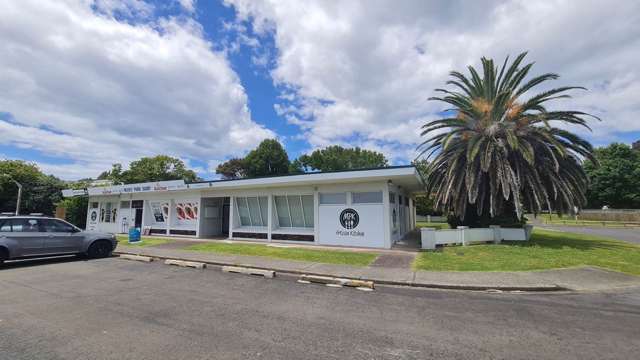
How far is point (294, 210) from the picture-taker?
17344 mm

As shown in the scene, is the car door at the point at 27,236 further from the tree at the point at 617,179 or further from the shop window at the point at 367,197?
the tree at the point at 617,179

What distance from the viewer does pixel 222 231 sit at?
72.8 ft

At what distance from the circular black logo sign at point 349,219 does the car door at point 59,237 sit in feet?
37.2

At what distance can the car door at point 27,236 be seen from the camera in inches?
420

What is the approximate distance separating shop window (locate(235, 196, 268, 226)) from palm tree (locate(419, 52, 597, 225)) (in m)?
10.4

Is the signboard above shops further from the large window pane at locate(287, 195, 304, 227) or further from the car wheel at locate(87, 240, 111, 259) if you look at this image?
the large window pane at locate(287, 195, 304, 227)

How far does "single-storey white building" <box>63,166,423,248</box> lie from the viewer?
14.8 m

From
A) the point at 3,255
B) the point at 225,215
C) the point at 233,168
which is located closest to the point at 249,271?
the point at 3,255

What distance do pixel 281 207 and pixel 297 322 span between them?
41.4ft

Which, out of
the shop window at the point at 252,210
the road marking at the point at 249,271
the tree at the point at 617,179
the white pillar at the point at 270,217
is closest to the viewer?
the road marking at the point at 249,271

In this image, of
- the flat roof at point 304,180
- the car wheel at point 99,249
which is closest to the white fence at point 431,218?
the flat roof at point 304,180

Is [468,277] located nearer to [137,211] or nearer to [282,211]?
[282,211]

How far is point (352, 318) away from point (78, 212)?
32.0 metres

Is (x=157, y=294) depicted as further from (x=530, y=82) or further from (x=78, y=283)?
(x=530, y=82)
